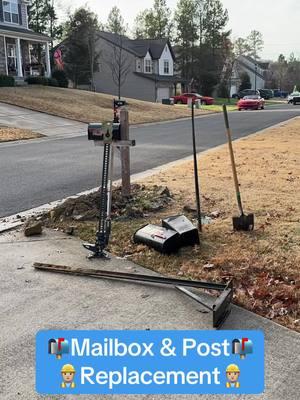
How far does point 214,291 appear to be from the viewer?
4031 mm

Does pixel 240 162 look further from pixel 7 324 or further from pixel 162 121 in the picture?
pixel 162 121

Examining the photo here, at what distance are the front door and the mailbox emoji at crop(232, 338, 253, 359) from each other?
38798mm

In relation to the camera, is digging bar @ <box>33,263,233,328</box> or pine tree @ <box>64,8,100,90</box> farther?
pine tree @ <box>64,8,100,90</box>

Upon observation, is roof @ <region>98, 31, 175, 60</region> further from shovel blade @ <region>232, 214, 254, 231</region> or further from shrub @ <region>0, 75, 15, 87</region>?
shovel blade @ <region>232, 214, 254, 231</region>

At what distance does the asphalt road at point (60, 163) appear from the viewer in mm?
8320

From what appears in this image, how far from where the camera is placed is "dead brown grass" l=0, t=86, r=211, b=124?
2822 cm

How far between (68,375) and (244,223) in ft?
11.0

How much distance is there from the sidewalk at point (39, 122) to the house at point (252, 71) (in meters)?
66.5

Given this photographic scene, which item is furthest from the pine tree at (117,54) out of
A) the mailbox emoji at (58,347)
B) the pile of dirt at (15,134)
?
the mailbox emoji at (58,347)

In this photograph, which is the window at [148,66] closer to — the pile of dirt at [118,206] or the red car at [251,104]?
the red car at [251,104]

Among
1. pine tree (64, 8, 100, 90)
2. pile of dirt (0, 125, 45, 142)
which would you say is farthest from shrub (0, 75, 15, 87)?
pine tree (64, 8, 100, 90)

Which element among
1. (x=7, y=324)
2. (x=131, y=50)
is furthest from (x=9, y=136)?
(x=131, y=50)

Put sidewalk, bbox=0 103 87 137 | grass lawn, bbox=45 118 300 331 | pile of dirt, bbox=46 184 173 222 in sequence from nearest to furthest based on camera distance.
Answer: grass lawn, bbox=45 118 300 331
pile of dirt, bbox=46 184 173 222
sidewalk, bbox=0 103 87 137

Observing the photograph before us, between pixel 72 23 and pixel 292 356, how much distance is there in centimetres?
5393
